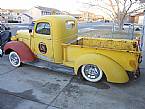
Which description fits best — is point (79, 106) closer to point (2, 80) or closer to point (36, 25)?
point (2, 80)

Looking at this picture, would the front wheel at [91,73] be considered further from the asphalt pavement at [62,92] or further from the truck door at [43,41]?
the truck door at [43,41]

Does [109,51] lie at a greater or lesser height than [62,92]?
greater

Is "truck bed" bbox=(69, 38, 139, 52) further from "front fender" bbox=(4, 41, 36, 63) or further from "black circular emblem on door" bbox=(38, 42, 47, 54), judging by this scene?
"front fender" bbox=(4, 41, 36, 63)

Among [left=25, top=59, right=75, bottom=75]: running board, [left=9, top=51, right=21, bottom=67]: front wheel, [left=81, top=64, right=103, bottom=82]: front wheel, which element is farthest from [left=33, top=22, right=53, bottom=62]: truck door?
[left=81, top=64, right=103, bottom=82]: front wheel

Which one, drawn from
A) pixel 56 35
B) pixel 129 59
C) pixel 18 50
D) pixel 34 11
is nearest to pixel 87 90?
pixel 129 59

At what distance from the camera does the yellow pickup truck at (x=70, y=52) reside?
5.12 m

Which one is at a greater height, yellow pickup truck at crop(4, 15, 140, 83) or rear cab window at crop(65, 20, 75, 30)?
rear cab window at crop(65, 20, 75, 30)

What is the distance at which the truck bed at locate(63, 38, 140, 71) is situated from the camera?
5043 mm

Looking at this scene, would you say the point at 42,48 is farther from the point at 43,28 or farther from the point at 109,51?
the point at 109,51

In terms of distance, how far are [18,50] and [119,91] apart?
3.71m

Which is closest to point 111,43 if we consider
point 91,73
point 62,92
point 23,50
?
point 91,73

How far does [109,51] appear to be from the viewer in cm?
522

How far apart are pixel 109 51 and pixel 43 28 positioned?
2349 millimetres

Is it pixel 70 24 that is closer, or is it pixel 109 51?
pixel 109 51
